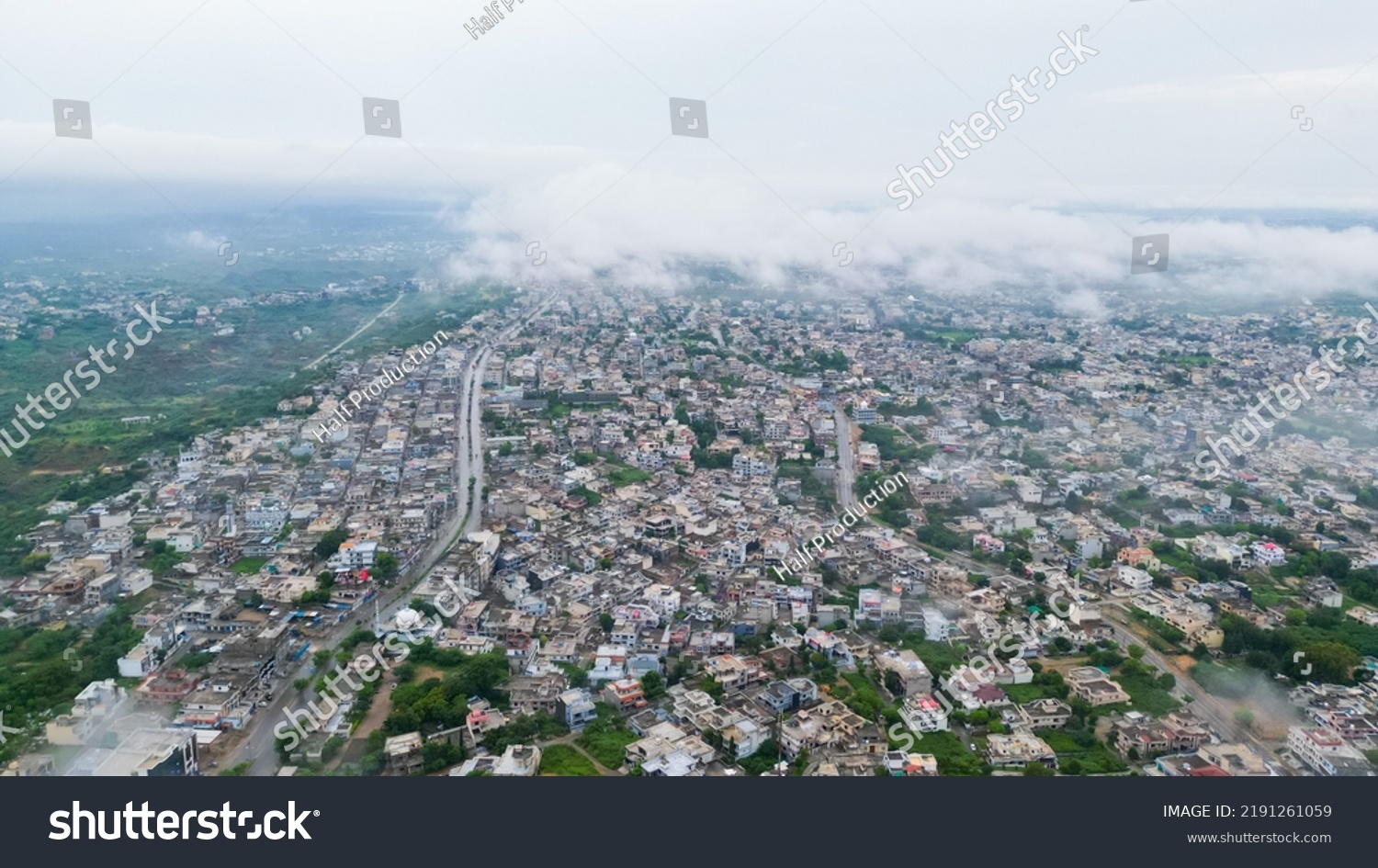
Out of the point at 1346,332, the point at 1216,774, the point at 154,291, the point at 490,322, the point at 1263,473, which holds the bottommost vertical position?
the point at 1216,774

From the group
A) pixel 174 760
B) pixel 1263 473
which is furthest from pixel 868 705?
pixel 1263 473

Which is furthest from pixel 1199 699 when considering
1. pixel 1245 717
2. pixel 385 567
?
pixel 385 567

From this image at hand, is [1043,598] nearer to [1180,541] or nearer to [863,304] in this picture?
[1180,541]

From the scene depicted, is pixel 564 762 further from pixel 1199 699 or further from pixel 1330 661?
pixel 1330 661

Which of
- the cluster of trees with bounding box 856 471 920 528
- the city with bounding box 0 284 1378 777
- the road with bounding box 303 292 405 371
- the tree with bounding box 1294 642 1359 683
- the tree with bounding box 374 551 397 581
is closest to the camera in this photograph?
the city with bounding box 0 284 1378 777

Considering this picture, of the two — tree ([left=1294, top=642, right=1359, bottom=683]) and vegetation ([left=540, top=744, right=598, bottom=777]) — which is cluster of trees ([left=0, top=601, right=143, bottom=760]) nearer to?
vegetation ([left=540, top=744, right=598, bottom=777])

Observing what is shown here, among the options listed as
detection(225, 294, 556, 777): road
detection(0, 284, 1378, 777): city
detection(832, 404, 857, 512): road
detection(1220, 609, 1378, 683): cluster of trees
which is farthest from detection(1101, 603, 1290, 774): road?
detection(225, 294, 556, 777): road
